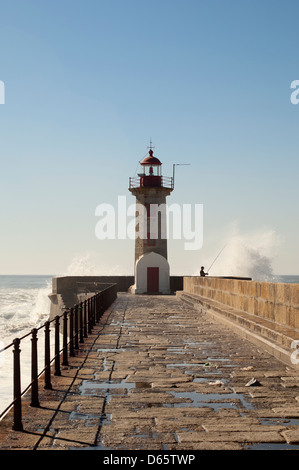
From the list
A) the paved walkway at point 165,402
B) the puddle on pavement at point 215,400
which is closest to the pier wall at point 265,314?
the paved walkway at point 165,402

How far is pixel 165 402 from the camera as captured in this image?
5.98m

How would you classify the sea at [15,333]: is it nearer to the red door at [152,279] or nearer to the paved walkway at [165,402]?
the paved walkway at [165,402]

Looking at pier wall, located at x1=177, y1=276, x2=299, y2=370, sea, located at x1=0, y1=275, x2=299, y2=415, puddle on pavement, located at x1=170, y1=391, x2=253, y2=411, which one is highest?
pier wall, located at x1=177, y1=276, x2=299, y2=370

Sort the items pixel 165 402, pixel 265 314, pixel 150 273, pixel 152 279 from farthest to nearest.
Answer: pixel 152 279
pixel 150 273
pixel 265 314
pixel 165 402

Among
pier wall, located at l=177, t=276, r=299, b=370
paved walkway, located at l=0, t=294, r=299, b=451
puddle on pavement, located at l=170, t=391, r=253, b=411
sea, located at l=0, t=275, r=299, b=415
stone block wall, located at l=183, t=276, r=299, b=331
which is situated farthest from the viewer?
sea, located at l=0, t=275, r=299, b=415

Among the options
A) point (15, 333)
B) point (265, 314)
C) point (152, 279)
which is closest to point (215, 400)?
point (265, 314)

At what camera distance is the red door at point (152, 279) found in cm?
3384

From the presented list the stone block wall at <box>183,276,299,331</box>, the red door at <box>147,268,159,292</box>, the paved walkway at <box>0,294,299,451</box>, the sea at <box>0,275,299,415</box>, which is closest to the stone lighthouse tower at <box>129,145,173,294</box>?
the red door at <box>147,268,159,292</box>

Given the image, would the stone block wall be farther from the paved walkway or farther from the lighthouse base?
the lighthouse base

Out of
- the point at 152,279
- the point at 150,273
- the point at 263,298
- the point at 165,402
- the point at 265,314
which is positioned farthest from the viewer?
the point at 152,279

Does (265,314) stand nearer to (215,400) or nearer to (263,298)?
(263,298)

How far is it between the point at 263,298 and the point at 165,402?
6043 mm

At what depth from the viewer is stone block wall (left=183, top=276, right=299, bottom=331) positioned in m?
9.38
